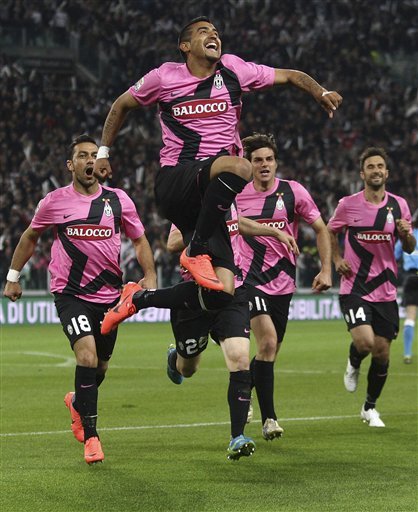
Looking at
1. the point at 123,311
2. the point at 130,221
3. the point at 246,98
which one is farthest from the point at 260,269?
the point at 246,98

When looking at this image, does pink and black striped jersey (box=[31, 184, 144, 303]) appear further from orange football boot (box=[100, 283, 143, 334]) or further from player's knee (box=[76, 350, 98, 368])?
orange football boot (box=[100, 283, 143, 334])

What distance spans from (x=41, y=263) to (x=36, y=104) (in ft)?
24.2

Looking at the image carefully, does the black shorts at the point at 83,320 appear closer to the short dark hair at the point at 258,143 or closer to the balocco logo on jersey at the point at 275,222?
the balocco logo on jersey at the point at 275,222

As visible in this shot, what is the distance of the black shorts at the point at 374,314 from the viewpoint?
38.6 ft

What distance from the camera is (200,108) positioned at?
8.22 metres

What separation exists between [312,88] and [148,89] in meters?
1.18

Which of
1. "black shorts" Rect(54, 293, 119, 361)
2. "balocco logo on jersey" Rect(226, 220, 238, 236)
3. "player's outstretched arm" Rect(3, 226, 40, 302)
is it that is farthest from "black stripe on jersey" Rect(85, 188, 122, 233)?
"balocco logo on jersey" Rect(226, 220, 238, 236)

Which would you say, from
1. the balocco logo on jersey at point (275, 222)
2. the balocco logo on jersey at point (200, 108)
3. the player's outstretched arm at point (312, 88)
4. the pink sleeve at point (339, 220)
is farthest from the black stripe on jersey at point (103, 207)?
the pink sleeve at point (339, 220)

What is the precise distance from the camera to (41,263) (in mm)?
27219

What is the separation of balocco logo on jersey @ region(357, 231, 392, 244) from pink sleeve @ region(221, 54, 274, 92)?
383 cm

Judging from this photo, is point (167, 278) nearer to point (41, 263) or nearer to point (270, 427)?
point (41, 263)

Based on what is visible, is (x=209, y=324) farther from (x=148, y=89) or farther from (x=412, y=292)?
(x=412, y=292)

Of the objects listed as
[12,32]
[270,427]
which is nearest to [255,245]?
[270,427]

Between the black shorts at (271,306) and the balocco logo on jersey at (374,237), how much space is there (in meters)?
1.27
